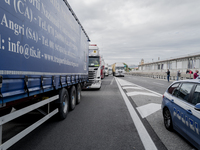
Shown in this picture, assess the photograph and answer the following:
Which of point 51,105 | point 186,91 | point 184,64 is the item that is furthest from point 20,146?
point 184,64

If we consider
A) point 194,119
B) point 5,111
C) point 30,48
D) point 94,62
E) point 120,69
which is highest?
point 94,62

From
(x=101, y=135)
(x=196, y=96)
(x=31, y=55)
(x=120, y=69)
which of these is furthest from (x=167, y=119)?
(x=120, y=69)

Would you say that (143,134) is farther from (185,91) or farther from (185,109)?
(185,91)

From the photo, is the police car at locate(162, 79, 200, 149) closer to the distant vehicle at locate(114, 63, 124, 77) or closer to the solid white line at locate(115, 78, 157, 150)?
the solid white line at locate(115, 78, 157, 150)

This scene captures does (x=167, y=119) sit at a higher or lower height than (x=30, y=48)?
lower

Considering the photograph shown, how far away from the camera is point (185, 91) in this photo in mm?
3895

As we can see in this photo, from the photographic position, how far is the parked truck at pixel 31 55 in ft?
8.41

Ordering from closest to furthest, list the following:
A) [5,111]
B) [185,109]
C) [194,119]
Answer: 1. [5,111]
2. [194,119]
3. [185,109]

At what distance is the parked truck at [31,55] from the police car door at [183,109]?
3116mm

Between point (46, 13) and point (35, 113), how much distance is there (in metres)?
2.42

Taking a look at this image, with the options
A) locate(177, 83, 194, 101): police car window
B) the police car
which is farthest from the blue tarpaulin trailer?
locate(177, 83, 194, 101): police car window

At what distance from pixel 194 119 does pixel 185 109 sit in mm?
413

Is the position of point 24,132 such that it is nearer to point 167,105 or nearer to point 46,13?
point 46,13

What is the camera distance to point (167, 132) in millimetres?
4312
